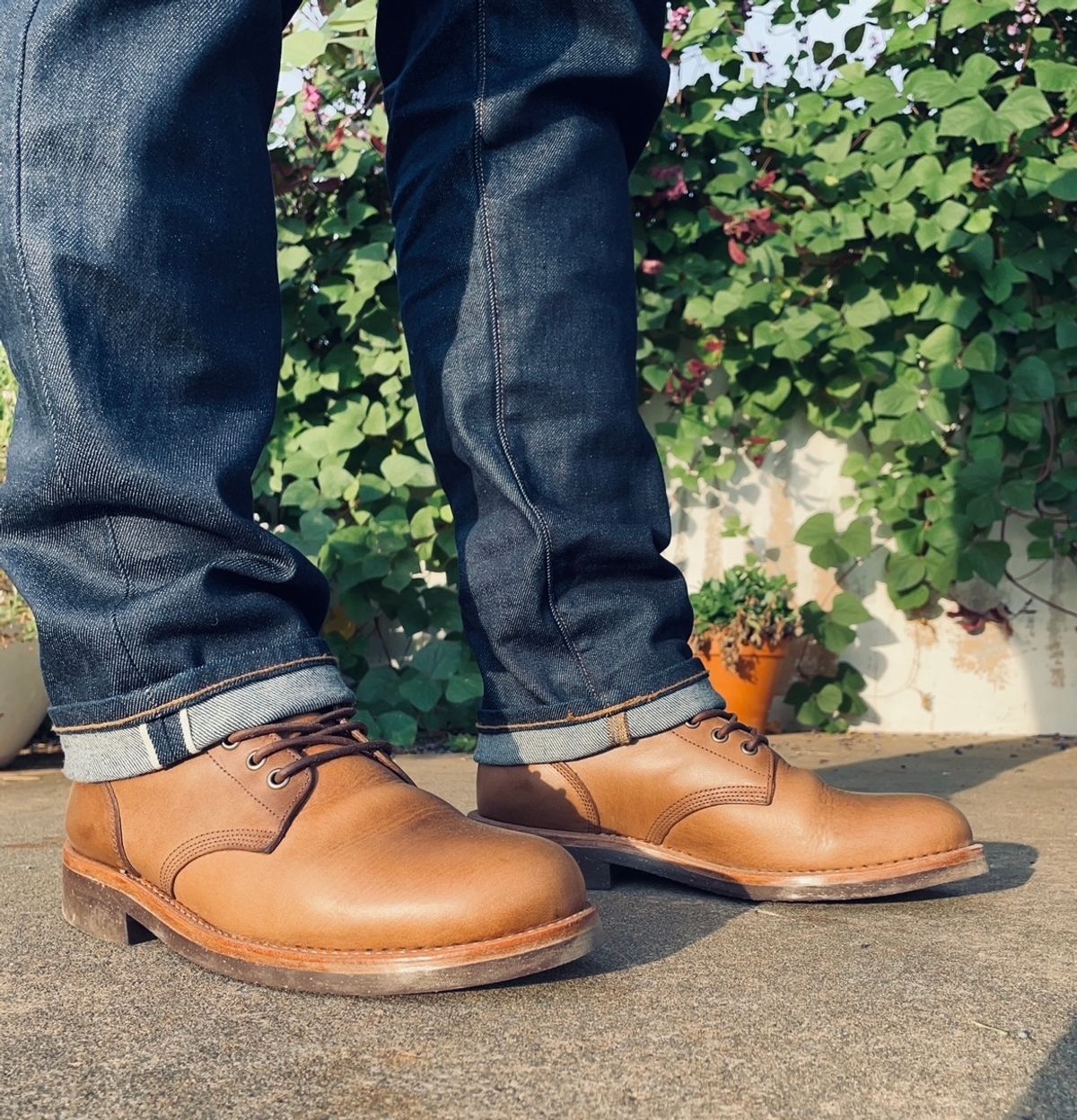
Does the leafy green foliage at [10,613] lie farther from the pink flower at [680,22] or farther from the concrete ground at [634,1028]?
the pink flower at [680,22]

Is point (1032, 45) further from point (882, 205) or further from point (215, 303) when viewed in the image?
point (215, 303)

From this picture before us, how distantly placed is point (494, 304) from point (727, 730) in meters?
0.46

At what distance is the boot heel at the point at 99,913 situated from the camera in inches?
35.1

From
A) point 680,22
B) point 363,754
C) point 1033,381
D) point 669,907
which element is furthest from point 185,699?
point 680,22

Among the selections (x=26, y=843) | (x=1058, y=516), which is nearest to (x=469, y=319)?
(x=26, y=843)

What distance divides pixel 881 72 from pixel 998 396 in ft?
2.94

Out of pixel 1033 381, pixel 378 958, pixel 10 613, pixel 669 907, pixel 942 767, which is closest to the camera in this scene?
pixel 378 958

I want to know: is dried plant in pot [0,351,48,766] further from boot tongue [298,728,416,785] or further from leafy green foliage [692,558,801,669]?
boot tongue [298,728,416,785]

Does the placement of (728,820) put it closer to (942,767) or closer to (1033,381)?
(942,767)

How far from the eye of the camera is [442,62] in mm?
1132

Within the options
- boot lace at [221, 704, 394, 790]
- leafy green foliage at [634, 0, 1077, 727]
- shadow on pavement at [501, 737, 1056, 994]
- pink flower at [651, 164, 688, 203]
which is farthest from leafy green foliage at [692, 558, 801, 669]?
boot lace at [221, 704, 394, 790]

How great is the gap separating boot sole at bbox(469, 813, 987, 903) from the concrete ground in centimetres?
2

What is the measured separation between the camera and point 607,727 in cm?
112

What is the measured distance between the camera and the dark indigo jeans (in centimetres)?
81
